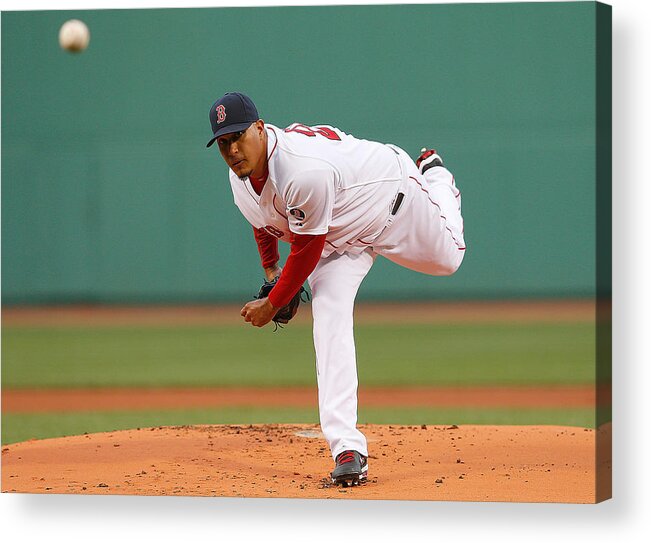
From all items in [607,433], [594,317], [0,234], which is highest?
[0,234]

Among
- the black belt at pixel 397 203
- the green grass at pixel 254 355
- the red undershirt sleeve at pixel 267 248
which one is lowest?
the green grass at pixel 254 355

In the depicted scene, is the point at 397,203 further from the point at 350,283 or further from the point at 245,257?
the point at 245,257

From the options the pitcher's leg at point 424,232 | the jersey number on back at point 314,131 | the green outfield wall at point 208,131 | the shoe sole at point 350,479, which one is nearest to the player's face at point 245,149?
the jersey number on back at point 314,131

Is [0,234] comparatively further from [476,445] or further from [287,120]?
[476,445]

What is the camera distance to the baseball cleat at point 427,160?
5.20 m

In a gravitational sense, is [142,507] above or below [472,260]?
below

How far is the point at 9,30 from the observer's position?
17.0 ft

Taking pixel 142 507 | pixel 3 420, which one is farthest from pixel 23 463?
pixel 142 507

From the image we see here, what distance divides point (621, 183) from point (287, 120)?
1369 millimetres

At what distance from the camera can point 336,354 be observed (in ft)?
15.5

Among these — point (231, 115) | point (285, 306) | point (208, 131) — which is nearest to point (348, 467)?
point (285, 306)

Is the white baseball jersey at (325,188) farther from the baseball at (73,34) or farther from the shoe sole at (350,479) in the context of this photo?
the baseball at (73,34)

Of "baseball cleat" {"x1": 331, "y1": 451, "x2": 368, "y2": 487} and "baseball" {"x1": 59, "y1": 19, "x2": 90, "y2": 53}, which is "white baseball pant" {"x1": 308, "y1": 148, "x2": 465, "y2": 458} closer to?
"baseball cleat" {"x1": 331, "y1": 451, "x2": 368, "y2": 487}

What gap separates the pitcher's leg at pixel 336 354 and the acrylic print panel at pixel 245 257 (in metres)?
0.29
